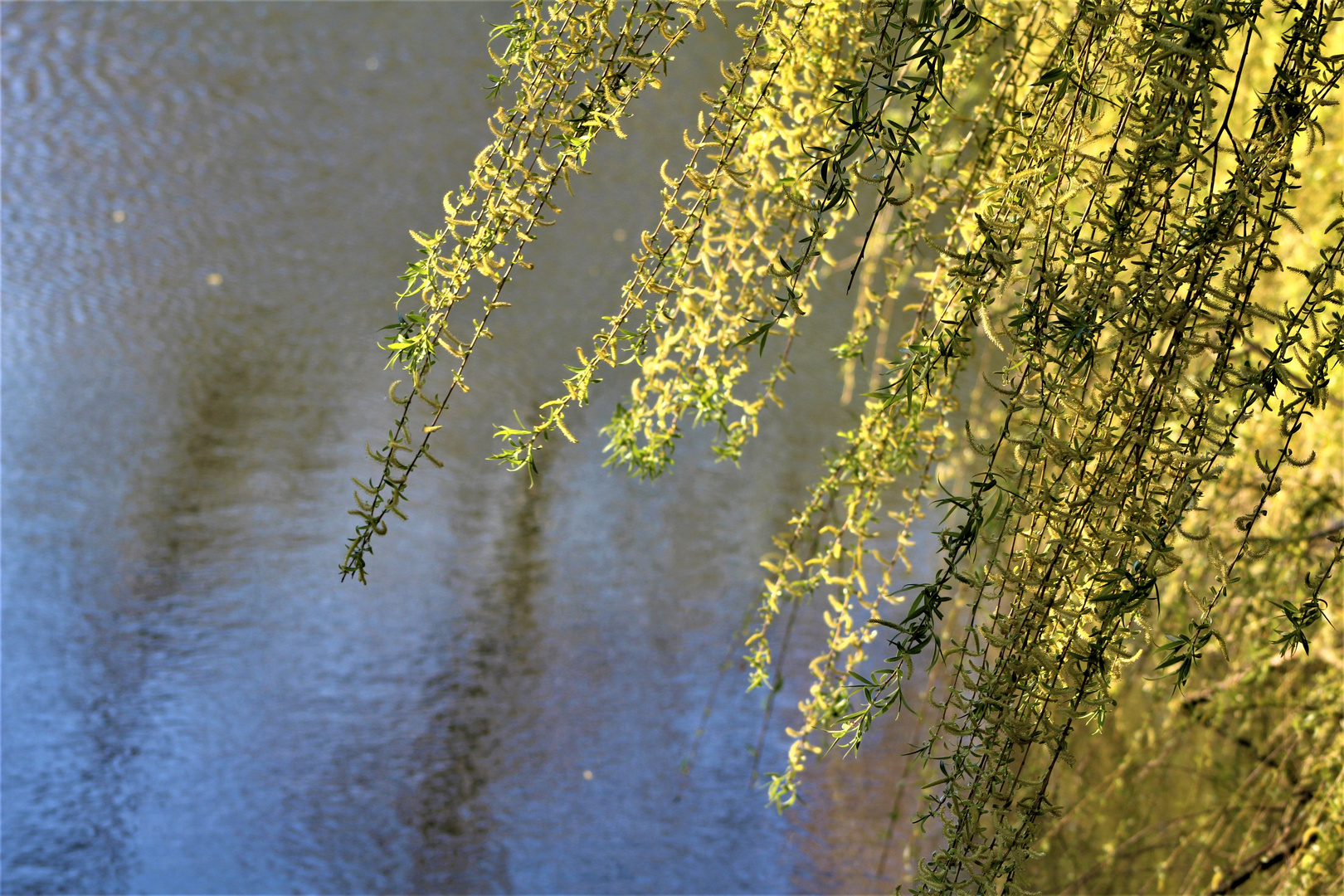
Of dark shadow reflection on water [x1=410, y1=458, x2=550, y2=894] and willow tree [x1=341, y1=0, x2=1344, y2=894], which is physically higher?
dark shadow reflection on water [x1=410, y1=458, x2=550, y2=894]

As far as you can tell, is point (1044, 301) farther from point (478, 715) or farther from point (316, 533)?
point (316, 533)

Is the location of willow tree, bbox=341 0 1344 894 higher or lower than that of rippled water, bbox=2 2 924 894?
lower

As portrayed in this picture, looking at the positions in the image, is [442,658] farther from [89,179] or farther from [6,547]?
[89,179]

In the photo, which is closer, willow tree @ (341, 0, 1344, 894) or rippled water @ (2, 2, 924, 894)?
willow tree @ (341, 0, 1344, 894)

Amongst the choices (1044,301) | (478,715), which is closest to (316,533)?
(478,715)

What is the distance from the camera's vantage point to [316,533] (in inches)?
135

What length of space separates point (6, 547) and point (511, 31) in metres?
3.06

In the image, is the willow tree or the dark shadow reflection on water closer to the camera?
the willow tree

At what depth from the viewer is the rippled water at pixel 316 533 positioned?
2.58m

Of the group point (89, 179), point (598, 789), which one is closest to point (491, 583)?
point (598, 789)

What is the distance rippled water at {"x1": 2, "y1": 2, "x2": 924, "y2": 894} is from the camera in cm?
258

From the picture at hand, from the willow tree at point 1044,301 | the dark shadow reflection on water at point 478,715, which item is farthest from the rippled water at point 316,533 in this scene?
the willow tree at point 1044,301

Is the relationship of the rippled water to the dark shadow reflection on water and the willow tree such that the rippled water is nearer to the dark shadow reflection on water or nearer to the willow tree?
the dark shadow reflection on water

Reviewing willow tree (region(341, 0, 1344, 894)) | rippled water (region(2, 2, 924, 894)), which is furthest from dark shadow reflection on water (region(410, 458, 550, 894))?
willow tree (region(341, 0, 1344, 894))
